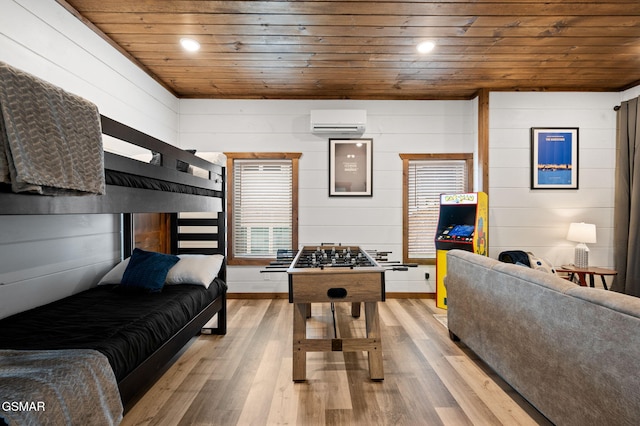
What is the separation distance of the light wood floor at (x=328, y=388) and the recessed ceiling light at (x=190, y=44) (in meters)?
2.76

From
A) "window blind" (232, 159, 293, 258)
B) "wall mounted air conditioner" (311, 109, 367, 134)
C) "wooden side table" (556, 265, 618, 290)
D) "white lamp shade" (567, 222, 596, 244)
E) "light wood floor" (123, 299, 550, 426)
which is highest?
"wall mounted air conditioner" (311, 109, 367, 134)

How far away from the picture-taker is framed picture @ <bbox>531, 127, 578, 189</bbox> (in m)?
4.38

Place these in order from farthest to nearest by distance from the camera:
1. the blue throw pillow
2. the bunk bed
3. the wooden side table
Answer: the wooden side table, the blue throw pillow, the bunk bed

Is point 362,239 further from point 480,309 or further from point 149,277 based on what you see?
point 149,277

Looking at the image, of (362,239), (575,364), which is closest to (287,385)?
(575,364)

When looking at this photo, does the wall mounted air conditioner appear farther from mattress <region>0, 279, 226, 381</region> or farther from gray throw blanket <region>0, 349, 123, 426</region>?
gray throw blanket <region>0, 349, 123, 426</region>

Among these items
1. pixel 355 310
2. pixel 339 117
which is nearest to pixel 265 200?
pixel 339 117

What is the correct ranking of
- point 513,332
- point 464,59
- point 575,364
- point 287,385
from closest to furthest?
point 575,364, point 513,332, point 287,385, point 464,59

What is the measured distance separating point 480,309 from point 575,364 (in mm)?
930

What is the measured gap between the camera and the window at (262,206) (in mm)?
4691

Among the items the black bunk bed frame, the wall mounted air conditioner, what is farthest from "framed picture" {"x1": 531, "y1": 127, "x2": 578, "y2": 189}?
the black bunk bed frame

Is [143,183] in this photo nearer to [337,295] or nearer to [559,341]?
[337,295]

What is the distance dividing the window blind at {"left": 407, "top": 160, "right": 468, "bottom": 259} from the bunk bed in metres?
2.80

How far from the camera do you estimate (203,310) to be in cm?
288
